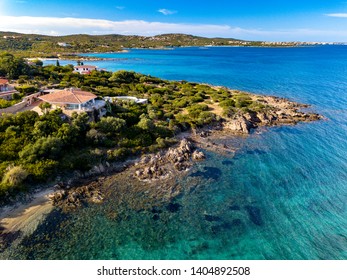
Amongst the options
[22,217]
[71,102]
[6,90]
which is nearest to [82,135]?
[71,102]

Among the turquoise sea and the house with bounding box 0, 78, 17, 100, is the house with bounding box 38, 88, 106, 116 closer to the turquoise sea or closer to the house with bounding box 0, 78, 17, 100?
the house with bounding box 0, 78, 17, 100

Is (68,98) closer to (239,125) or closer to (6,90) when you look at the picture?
(6,90)

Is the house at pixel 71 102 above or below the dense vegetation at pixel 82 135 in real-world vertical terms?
above

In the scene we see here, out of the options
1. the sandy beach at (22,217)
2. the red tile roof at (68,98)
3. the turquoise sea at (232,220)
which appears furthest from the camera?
the red tile roof at (68,98)

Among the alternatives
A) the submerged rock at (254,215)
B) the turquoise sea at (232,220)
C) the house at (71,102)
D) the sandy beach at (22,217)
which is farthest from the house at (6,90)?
the submerged rock at (254,215)

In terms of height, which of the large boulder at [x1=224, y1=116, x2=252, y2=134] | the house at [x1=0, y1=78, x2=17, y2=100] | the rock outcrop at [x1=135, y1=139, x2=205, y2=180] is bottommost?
the rock outcrop at [x1=135, y1=139, x2=205, y2=180]

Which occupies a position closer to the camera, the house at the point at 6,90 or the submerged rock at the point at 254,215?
the submerged rock at the point at 254,215

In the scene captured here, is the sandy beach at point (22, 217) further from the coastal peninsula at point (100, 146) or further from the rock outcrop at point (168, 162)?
the rock outcrop at point (168, 162)

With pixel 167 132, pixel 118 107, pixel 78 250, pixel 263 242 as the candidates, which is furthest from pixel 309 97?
pixel 78 250

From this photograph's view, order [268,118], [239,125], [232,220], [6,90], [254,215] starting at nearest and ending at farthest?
[232,220] < [254,215] < [239,125] < [6,90] < [268,118]

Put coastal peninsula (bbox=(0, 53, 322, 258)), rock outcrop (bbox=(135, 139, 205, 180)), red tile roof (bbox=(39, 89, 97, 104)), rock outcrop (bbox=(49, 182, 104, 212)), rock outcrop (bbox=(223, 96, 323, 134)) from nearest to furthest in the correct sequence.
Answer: rock outcrop (bbox=(49, 182, 104, 212)), coastal peninsula (bbox=(0, 53, 322, 258)), rock outcrop (bbox=(135, 139, 205, 180)), red tile roof (bbox=(39, 89, 97, 104)), rock outcrop (bbox=(223, 96, 323, 134))

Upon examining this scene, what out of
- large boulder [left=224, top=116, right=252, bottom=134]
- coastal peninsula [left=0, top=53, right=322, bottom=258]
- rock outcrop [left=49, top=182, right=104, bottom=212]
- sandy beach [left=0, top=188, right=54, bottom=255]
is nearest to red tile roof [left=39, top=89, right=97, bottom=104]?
coastal peninsula [left=0, top=53, right=322, bottom=258]
